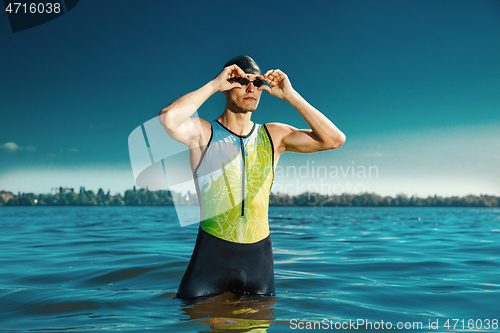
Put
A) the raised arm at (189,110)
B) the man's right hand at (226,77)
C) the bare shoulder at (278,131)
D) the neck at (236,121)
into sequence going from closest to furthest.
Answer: the raised arm at (189,110), the man's right hand at (226,77), the neck at (236,121), the bare shoulder at (278,131)

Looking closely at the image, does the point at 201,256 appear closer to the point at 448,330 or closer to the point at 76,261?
the point at 448,330

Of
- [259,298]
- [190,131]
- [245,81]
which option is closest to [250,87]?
[245,81]

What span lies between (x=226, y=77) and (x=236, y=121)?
21.0 inches

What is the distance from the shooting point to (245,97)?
3.90 m

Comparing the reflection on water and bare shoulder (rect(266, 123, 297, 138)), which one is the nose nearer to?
bare shoulder (rect(266, 123, 297, 138))

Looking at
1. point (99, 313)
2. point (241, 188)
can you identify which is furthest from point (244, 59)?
point (99, 313)

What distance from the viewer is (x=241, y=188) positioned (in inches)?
156

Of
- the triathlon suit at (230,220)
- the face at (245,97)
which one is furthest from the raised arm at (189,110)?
the triathlon suit at (230,220)

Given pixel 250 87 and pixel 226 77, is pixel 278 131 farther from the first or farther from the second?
pixel 226 77

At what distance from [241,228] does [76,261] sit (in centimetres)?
661

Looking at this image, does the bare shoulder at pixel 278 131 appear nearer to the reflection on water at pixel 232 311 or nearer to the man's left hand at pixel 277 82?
the man's left hand at pixel 277 82

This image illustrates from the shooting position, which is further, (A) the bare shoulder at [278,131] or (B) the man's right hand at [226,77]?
(A) the bare shoulder at [278,131]

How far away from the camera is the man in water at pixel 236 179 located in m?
3.87

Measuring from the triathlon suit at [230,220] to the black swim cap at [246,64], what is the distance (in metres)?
Result: 0.69
